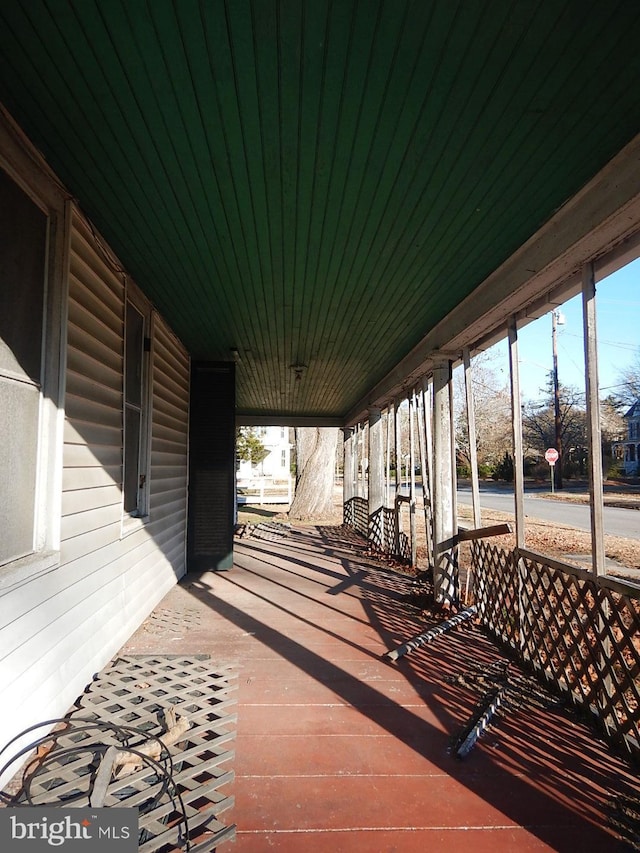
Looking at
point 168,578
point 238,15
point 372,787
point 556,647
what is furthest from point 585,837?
point 168,578

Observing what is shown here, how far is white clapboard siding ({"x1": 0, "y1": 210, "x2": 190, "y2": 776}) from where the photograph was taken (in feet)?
6.77

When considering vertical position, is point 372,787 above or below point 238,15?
below

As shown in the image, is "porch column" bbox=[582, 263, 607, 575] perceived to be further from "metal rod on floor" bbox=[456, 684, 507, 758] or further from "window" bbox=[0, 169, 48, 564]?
"window" bbox=[0, 169, 48, 564]

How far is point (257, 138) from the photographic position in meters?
2.06

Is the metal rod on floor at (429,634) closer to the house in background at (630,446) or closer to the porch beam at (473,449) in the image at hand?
the porch beam at (473,449)

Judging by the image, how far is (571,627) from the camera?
2957 millimetres

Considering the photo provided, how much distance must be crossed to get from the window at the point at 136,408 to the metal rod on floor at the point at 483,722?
2.72 metres

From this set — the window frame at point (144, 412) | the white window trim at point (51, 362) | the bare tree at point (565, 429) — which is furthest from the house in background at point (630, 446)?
the white window trim at point (51, 362)

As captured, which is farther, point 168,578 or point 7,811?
point 168,578

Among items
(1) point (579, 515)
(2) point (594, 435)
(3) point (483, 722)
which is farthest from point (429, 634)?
(1) point (579, 515)

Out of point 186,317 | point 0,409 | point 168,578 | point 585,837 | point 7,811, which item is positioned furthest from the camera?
point 168,578

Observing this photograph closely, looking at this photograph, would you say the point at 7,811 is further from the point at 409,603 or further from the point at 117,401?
the point at 409,603

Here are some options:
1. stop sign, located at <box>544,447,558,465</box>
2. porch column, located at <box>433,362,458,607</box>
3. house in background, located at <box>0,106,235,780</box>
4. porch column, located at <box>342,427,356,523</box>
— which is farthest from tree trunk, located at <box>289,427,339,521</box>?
house in background, located at <box>0,106,235,780</box>

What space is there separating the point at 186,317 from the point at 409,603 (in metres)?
3.50
